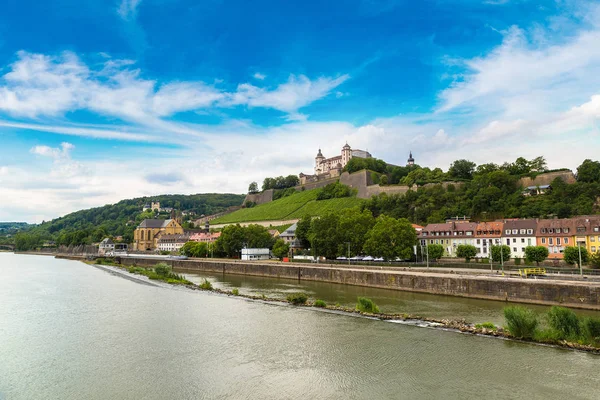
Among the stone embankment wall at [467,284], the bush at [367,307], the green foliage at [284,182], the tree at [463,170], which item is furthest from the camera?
the green foliage at [284,182]

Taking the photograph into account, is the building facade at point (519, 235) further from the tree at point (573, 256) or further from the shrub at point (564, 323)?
the shrub at point (564, 323)

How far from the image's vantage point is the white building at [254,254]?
212 ft

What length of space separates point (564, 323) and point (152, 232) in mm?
110868

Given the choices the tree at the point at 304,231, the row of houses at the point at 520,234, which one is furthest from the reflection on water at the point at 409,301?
the tree at the point at 304,231

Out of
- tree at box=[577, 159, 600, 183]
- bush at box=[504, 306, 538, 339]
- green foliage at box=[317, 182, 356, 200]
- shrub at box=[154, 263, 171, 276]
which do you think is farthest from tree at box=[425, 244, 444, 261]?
green foliage at box=[317, 182, 356, 200]

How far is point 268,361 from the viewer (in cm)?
1516

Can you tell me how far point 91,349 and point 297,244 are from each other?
1898 inches

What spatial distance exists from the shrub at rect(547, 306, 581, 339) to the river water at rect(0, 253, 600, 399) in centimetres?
122

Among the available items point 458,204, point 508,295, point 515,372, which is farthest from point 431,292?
point 458,204

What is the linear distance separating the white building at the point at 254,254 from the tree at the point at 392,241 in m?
24.5

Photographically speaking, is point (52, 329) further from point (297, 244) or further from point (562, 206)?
point (562, 206)

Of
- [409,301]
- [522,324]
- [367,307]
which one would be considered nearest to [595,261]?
[409,301]

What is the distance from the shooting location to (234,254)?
230 feet

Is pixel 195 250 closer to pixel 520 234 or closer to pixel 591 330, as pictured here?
pixel 520 234
